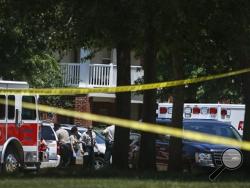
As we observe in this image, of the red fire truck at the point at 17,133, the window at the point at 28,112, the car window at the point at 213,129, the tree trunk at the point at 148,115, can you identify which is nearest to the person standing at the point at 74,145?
the red fire truck at the point at 17,133

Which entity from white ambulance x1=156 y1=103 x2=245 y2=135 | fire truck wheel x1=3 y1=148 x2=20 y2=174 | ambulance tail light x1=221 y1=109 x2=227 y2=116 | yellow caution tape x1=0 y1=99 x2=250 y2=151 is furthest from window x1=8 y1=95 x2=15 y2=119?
ambulance tail light x1=221 y1=109 x2=227 y2=116

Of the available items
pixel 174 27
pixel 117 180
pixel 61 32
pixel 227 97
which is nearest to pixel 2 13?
pixel 61 32

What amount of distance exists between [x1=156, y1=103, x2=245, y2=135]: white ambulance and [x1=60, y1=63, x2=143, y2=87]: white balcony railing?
433 inches

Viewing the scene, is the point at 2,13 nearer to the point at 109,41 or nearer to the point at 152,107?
the point at 109,41

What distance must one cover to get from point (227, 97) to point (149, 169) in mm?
17234

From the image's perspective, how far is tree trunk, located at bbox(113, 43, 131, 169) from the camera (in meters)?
17.2

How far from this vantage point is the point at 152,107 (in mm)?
16969

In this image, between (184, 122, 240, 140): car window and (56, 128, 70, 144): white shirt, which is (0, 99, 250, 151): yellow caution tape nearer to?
(184, 122, 240, 140): car window

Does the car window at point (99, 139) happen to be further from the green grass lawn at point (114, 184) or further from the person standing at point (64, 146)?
the green grass lawn at point (114, 184)

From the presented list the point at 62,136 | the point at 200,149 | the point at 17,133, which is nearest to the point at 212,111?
the point at 62,136

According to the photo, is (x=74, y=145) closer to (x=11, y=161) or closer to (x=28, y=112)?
(x=28, y=112)

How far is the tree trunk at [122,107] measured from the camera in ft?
56.3

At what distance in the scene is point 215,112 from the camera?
86.8ft

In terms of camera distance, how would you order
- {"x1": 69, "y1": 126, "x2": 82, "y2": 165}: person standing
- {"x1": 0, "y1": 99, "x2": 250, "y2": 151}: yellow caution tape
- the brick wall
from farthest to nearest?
the brick wall < {"x1": 69, "y1": 126, "x2": 82, "y2": 165}: person standing < {"x1": 0, "y1": 99, "x2": 250, "y2": 151}: yellow caution tape
